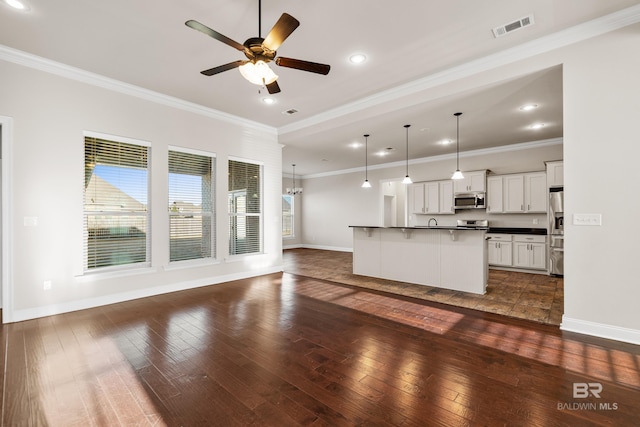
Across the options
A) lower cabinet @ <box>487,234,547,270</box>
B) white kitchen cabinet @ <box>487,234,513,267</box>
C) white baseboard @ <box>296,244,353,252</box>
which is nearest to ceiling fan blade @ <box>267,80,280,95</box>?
lower cabinet @ <box>487,234,547,270</box>

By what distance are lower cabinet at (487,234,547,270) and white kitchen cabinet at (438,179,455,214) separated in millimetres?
1332

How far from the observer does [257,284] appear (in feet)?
17.2

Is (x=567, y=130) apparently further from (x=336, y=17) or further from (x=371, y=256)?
(x=371, y=256)

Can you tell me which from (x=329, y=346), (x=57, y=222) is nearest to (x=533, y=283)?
(x=329, y=346)

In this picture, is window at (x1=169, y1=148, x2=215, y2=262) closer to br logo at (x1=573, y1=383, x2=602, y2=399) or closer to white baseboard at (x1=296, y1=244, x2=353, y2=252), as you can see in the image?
br logo at (x1=573, y1=383, x2=602, y2=399)

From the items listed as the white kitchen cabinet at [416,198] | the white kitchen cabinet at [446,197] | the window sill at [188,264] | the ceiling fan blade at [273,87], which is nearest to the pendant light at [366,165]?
the white kitchen cabinet at [416,198]

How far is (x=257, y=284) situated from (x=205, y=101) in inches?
135

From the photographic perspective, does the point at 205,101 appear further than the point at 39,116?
Yes

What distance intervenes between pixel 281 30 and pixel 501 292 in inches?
197

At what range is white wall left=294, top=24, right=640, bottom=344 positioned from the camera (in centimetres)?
278

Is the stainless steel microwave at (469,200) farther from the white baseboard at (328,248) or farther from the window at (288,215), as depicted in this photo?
the window at (288,215)

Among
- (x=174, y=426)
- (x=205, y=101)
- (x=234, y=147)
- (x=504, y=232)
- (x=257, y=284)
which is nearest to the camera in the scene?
(x=174, y=426)

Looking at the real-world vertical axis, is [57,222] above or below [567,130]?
below

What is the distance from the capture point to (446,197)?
773 cm
